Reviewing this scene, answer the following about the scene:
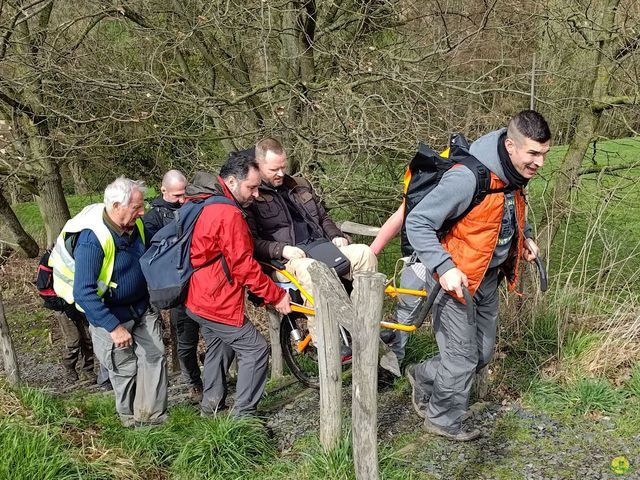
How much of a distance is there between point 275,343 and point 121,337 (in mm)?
1468

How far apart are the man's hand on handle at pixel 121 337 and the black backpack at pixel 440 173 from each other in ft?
6.41

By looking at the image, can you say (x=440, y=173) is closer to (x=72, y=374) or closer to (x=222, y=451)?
(x=222, y=451)

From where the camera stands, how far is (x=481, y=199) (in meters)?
3.18

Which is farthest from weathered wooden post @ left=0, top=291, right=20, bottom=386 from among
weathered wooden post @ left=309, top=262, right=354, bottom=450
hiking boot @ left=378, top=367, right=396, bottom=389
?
hiking boot @ left=378, top=367, right=396, bottom=389

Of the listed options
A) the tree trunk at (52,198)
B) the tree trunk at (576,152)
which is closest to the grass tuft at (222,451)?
the tree trunk at (576,152)

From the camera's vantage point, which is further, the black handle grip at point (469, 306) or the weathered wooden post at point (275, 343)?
the weathered wooden post at point (275, 343)

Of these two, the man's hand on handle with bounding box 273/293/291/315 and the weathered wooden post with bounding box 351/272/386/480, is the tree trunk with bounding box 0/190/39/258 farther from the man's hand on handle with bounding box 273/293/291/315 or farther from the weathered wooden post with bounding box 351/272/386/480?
the weathered wooden post with bounding box 351/272/386/480

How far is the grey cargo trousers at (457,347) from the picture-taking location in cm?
347

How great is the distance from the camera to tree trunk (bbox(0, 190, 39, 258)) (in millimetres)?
12148

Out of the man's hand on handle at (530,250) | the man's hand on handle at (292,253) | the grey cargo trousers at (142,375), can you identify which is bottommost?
the grey cargo trousers at (142,375)

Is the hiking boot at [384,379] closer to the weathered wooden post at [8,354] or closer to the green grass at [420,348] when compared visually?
the green grass at [420,348]

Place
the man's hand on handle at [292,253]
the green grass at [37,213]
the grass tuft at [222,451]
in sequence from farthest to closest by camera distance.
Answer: the green grass at [37,213] < the man's hand on handle at [292,253] < the grass tuft at [222,451]

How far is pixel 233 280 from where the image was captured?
12.5 feet

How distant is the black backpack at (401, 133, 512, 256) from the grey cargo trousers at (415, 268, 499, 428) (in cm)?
48
